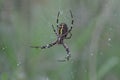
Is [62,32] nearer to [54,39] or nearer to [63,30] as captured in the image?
[63,30]

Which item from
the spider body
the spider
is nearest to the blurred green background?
the spider

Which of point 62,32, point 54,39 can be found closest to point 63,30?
point 62,32

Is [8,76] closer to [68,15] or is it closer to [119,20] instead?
[68,15]

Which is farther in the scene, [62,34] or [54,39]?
[54,39]

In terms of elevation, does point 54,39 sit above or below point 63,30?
below

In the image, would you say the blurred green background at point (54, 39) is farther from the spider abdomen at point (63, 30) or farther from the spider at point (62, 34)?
the spider abdomen at point (63, 30)

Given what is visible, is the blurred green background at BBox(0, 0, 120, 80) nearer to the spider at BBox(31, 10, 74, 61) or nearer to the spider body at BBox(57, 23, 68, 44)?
the spider at BBox(31, 10, 74, 61)

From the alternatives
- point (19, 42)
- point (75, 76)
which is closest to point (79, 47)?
point (75, 76)

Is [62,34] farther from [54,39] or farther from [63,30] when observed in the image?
[54,39]
